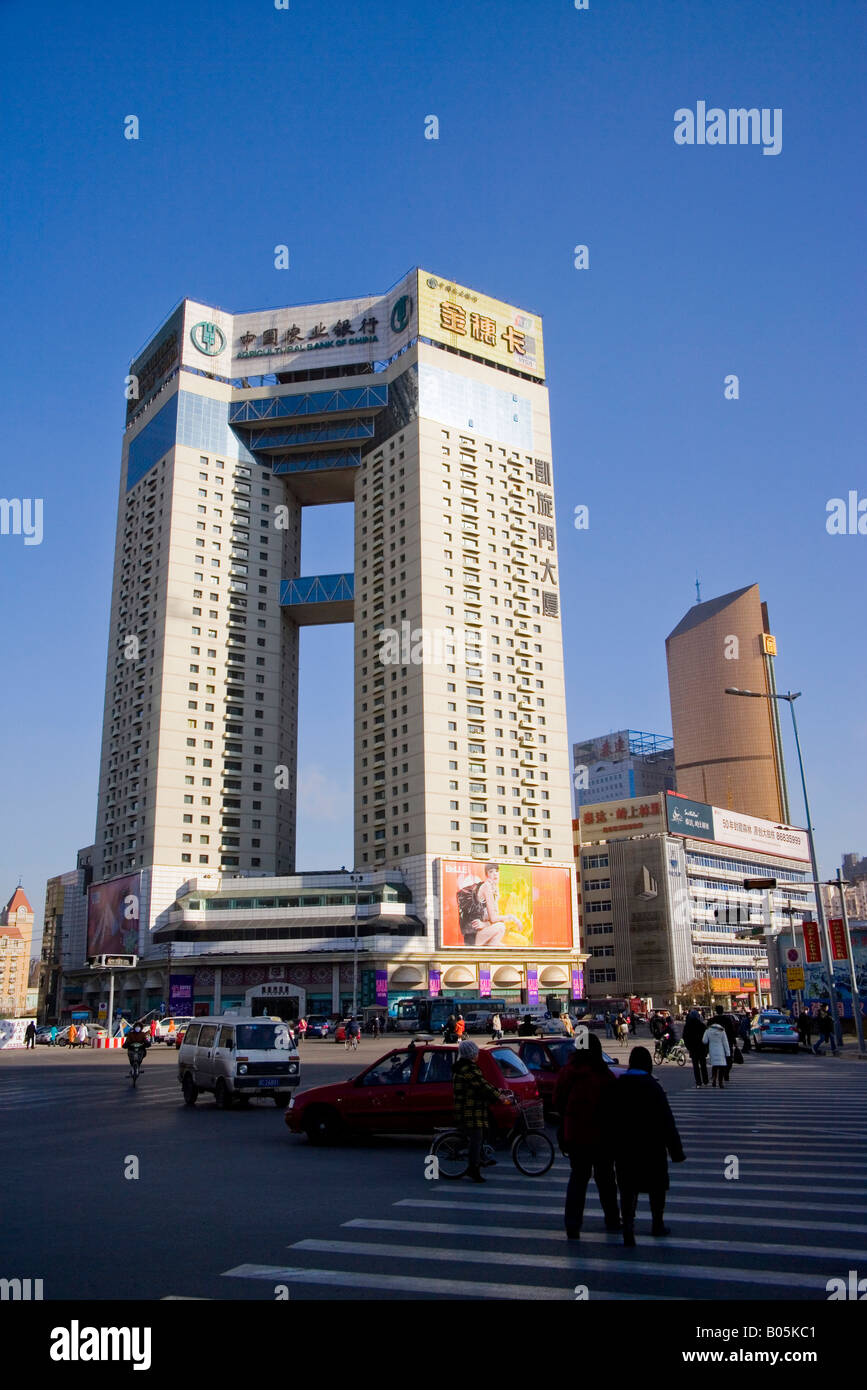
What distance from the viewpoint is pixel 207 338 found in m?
111

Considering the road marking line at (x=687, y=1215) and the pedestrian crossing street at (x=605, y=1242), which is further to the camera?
the road marking line at (x=687, y=1215)

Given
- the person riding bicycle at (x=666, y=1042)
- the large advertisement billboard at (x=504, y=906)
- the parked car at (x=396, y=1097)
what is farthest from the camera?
the large advertisement billboard at (x=504, y=906)

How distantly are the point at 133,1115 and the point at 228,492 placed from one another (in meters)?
93.8

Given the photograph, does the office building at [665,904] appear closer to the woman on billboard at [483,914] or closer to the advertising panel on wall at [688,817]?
the advertising panel on wall at [688,817]

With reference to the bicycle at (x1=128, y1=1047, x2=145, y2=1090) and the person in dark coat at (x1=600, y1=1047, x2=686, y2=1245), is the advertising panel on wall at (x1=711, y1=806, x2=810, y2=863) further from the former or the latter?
the person in dark coat at (x1=600, y1=1047, x2=686, y2=1245)

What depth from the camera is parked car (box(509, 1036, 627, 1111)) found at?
729 inches

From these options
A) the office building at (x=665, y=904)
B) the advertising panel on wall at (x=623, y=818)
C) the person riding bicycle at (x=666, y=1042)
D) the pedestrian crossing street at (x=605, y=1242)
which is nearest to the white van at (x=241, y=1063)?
the pedestrian crossing street at (x=605, y=1242)

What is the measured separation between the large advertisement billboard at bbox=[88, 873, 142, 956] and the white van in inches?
2849

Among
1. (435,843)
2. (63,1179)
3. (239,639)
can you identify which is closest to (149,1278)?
(63,1179)

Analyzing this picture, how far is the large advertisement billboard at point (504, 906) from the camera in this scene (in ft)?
291

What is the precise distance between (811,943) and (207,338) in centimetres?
8855

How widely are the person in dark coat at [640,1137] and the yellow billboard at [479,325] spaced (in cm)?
10322

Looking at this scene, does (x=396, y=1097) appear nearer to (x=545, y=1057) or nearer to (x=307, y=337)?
(x=545, y=1057)
